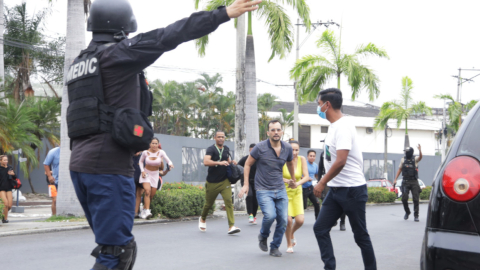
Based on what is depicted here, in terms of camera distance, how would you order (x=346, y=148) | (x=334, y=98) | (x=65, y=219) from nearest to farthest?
(x=346, y=148)
(x=334, y=98)
(x=65, y=219)

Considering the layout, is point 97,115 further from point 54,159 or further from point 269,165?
point 54,159

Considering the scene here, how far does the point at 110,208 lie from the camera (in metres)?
3.19

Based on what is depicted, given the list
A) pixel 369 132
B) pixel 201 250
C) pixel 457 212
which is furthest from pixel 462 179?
pixel 369 132

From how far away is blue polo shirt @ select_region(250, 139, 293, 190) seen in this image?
820 centimetres

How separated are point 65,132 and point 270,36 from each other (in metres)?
8.70

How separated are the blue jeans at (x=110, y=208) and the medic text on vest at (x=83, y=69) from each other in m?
0.61

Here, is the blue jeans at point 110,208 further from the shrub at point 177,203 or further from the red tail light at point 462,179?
the shrub at point 177,203

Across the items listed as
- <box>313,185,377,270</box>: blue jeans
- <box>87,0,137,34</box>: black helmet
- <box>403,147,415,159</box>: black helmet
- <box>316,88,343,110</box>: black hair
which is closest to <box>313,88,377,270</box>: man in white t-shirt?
<box>313,185,377,270</box>: blue jeans

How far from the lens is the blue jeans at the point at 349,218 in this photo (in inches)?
215

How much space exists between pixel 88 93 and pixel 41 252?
5.45 m

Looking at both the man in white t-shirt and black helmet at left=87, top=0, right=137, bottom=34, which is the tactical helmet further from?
black helmet at left=87, top=0, right=137, bottom=34

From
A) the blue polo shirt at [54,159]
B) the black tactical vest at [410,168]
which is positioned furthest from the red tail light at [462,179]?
the black tactical vest at [410,168]

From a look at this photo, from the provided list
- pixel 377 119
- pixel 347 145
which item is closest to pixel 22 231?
pixel 347 145

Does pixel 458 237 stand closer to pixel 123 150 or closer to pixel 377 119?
→ pixel 123 150
